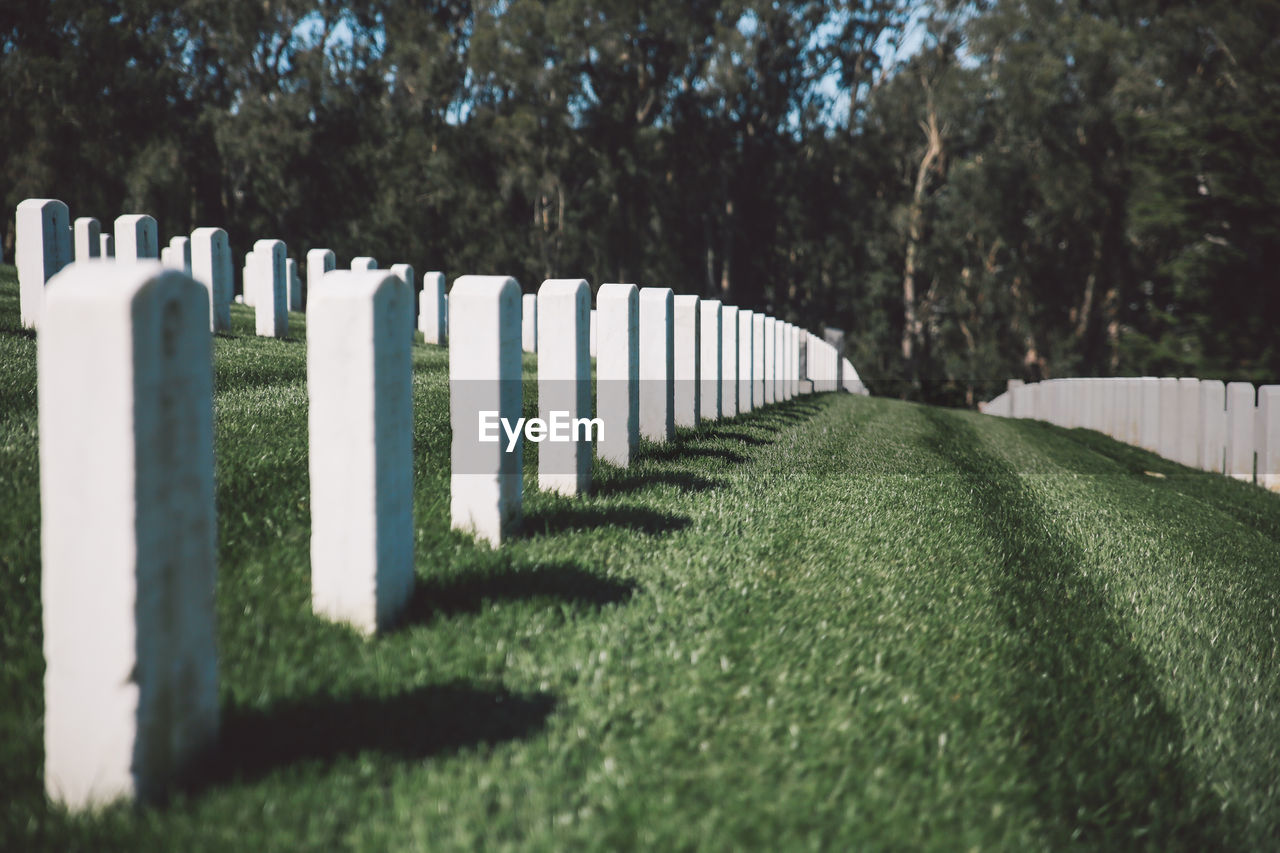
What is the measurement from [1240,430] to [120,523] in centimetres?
1237

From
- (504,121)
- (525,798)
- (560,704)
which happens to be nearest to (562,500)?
(560,704)

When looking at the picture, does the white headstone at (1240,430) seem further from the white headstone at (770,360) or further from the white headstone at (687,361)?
the white headstone at (687,361)

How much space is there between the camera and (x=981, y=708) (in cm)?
297

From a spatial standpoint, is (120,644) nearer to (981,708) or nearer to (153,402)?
(153,402)

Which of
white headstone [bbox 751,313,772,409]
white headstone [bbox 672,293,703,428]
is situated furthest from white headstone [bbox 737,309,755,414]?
white headstone [bbox 672,293,703,428]

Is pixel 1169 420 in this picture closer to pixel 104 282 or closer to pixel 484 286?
pixel 484 286

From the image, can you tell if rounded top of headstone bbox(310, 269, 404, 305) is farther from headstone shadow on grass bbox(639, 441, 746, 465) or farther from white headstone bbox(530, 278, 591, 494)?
headstone shadow on grass bbox(639, 441, 746, 465)

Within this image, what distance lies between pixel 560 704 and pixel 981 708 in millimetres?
1190

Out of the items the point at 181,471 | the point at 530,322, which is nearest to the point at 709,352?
the point at 181,471

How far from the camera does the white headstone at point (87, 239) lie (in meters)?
11.4

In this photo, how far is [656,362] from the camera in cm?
649

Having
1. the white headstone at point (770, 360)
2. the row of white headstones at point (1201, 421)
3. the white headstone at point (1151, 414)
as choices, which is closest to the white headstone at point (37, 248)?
the white headstone at point (770, 360)

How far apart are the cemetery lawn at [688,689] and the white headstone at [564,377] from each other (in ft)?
0.70

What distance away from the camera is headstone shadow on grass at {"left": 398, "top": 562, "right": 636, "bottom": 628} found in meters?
3.15
